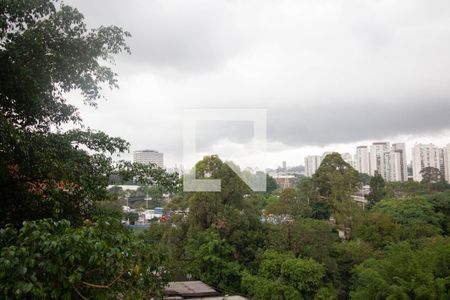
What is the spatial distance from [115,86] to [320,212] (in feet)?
50.9

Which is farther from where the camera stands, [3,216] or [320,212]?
[320,212]

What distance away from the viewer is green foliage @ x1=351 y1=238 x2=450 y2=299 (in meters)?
7.16

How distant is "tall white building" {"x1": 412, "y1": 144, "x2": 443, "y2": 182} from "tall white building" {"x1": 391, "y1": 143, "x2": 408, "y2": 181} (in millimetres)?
1809

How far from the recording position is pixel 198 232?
1097 cm

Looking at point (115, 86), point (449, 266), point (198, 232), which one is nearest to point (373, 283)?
point (449, 266)

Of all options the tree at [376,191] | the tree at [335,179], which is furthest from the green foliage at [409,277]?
the tree at [376,191]

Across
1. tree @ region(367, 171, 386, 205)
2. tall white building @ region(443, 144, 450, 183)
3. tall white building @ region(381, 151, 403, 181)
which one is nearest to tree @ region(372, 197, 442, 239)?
tree @ region(367, 171, 386, 205)

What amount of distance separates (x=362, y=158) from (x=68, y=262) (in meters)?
45.7

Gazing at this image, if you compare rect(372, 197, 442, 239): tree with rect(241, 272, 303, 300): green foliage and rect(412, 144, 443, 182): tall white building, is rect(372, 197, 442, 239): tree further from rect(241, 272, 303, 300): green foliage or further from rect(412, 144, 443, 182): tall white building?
rect(412, 144, 443, 182): tall white building

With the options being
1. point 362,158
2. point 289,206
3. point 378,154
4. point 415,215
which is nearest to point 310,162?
point 362,158

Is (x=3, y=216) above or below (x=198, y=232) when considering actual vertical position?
above

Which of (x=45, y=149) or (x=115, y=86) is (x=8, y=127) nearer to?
(x=45, y=149)

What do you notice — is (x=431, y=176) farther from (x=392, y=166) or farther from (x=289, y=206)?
(x=289, y=206)

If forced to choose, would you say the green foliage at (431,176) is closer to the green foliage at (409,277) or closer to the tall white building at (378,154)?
the tall white building at (378,154)
